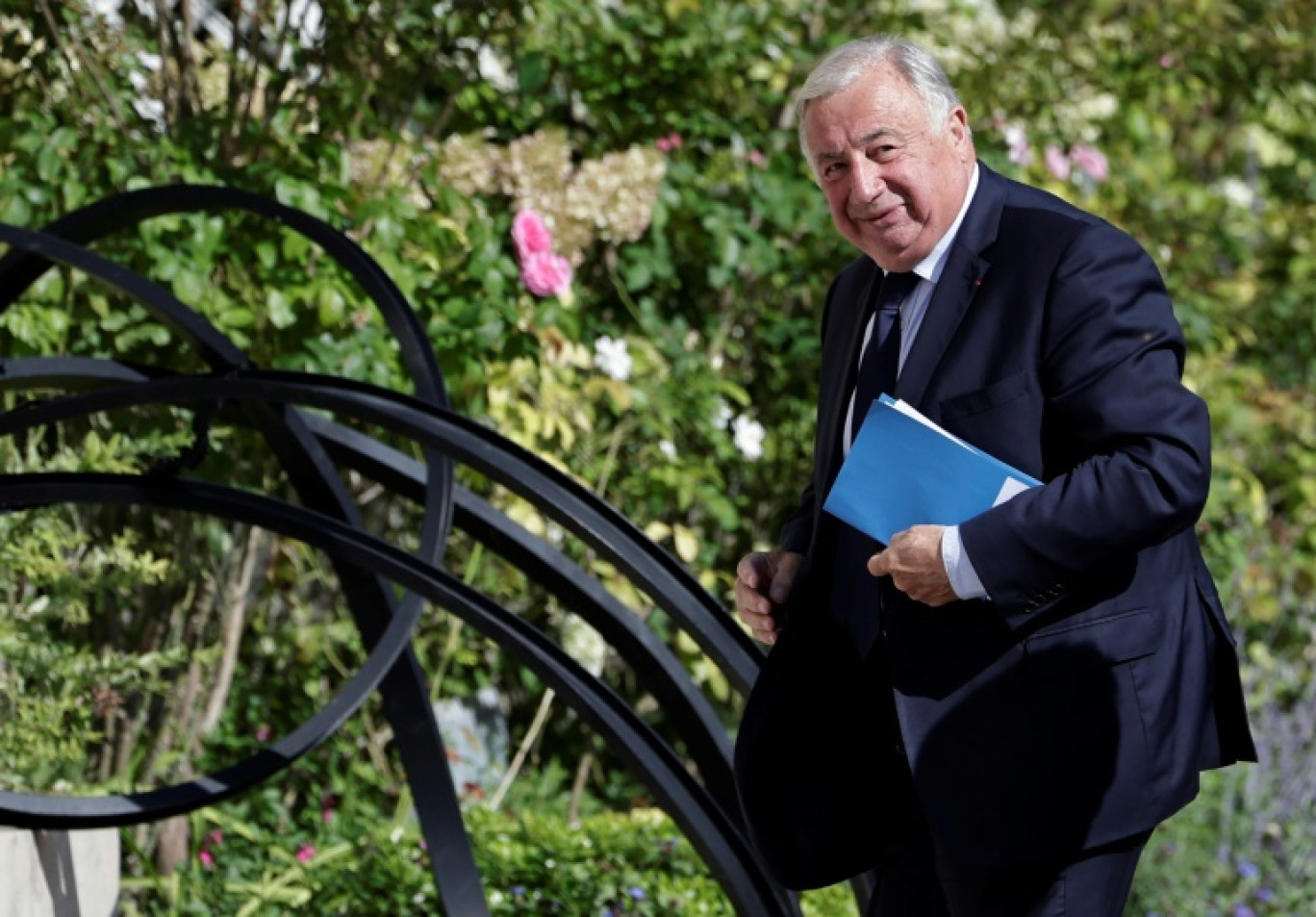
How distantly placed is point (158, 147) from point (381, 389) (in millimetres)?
1117

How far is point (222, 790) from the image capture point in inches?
91.0

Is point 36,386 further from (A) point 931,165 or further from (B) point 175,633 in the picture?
(A) point 931,165

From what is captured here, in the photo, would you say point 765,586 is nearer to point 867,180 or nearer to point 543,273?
point 867,180

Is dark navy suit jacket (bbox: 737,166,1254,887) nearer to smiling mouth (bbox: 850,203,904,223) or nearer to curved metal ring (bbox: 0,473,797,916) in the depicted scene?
smiling mouth (bbox: 850,203,904,223)

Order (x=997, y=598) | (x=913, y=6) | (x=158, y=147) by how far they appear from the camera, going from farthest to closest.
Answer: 1. (x=913, y=6)
2. (x=158, y=147)
3. (x=997, y=598)

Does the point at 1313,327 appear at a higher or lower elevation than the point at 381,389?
lower

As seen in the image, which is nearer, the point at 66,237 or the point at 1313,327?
the point at 66,237

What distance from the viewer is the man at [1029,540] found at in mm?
1672

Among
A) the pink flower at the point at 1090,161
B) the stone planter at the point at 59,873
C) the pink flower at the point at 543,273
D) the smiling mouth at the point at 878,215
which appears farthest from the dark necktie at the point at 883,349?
the pink flower at the point at 1090,161

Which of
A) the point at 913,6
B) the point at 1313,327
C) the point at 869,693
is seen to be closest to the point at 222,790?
the point at 869,693

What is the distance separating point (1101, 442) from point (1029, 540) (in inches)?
4.7

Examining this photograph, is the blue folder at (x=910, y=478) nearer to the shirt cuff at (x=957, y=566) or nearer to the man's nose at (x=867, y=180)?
the shirt cuff at (x=957, y=566)

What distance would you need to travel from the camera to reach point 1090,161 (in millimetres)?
4828

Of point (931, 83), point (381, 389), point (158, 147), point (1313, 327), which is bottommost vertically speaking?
point (1313, 327)
